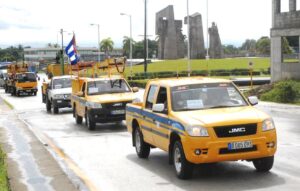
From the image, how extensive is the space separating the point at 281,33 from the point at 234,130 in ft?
102

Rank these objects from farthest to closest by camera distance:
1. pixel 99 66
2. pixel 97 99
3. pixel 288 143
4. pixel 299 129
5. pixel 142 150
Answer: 1. pixel 99 66
2. pixel 97 99
3. pixel 299 129
4. pixel 288 143
5. pixel 142 150

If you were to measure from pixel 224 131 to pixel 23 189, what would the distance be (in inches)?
135

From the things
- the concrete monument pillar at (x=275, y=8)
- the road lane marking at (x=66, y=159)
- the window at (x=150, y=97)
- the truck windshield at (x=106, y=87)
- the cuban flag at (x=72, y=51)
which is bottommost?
the road lane marking at (x=66, y=159)

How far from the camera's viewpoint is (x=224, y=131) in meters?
9.62

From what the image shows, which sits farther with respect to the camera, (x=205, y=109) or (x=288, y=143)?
(x=288, y=143)

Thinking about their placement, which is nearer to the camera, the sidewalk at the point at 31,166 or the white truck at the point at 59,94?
the sidewalk at the point at 31,166

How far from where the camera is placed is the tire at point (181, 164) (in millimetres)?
9898

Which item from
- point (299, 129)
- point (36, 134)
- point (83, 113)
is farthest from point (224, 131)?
point (83, 113)

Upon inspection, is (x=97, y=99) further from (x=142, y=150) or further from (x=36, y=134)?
(x=142, y=150)

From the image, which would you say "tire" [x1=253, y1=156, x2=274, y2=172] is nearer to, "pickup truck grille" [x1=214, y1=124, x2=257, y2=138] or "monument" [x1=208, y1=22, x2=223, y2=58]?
"pickup truck grille" [x1=214, y1=124, x2=257, y2=138]

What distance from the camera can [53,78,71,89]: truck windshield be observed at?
30531 mm

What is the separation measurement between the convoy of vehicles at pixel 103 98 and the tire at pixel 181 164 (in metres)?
9.25

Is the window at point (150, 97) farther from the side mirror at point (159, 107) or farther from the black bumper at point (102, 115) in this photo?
the black bumper at point (102, 115)

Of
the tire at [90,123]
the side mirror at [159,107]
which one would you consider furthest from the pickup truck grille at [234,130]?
the tire at [90,123]
